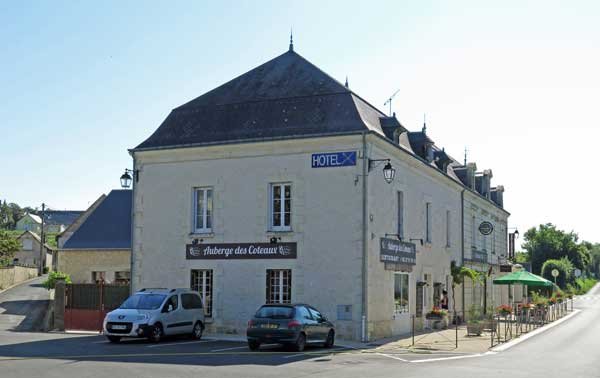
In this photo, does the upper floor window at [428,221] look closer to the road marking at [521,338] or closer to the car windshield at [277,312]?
the road marking at [521,338]

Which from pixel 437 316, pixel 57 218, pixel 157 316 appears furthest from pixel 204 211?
pixel 57 218

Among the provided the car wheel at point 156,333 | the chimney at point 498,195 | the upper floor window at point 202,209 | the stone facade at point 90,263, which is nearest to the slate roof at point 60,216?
the stone facade at point 90,263

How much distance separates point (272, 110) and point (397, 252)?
655cm

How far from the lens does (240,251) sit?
80.7ft

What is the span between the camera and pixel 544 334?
90.7 feet

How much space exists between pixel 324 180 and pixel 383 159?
6.56ft

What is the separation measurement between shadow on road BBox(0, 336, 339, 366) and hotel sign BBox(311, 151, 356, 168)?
6186 millimetres

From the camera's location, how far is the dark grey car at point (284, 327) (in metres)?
18.6

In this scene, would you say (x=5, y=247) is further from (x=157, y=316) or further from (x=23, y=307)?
(x=157, y=316)

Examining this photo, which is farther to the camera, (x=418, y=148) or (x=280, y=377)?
(x=418, y=148)

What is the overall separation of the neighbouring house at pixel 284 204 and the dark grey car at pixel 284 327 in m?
3.59

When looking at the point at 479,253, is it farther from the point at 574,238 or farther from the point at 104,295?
the point at 574,238

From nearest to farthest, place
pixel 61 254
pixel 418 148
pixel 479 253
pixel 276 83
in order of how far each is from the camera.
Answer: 1. pixel 276 83
2. pixel 418 148
3. pixel 479 253
4. pixel 61 254

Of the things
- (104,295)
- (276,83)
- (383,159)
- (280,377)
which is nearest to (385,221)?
(383,159)
